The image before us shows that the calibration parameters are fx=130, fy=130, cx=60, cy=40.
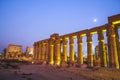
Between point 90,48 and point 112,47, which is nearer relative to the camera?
point 112,47

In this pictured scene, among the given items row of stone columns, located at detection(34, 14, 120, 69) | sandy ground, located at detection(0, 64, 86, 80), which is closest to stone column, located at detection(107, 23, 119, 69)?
row of stone columns, located at detection(34, 14, 120, 69)

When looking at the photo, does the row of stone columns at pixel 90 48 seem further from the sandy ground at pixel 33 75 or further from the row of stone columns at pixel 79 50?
the sandy ground at pixel 33 75

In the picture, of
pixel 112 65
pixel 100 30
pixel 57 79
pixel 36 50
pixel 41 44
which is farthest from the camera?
pixel 36 50

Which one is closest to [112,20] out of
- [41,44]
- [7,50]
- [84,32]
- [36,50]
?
[84,32]

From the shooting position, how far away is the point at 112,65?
22.4m

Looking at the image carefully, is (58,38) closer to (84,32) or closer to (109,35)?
(84,32)

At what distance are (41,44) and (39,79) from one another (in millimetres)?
35844

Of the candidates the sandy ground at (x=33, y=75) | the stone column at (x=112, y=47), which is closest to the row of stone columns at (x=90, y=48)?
the stone column at (x=112, y=47)

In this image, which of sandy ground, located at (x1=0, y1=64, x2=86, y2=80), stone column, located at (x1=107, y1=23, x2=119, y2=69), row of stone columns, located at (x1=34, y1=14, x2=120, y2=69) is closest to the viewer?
sandy ground, located at (x1=0, y1=64, x2=86, y2=80)

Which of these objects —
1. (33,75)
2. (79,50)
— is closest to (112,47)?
(79,50)

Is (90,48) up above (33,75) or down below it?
above

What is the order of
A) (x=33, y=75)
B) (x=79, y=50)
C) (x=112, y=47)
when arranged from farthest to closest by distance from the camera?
(x=79, y=50) → (x=112, y=47) → (x=33, y=75)

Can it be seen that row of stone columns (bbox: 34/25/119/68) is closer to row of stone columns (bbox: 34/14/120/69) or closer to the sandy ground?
row of stone columns (bbox: 34/14/120/69)

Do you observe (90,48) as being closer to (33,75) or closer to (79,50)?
(79,50)
